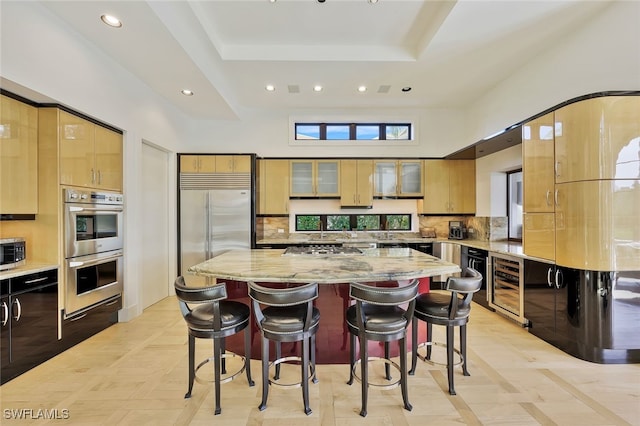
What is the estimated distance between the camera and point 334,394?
2215 mm

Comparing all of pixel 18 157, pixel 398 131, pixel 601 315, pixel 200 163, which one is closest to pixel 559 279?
pixel 601 315

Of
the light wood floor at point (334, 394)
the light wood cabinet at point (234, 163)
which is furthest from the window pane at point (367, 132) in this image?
the light wood floor at point (334, 394)

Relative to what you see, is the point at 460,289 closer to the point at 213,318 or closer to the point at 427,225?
the point at 213,318

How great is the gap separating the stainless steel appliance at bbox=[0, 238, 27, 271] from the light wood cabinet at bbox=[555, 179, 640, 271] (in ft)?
16.4

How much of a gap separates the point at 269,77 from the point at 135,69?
165 cm

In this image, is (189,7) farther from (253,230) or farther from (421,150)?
(421,150)

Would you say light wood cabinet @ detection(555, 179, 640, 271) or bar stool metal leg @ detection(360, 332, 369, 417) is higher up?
light wood cabinet @ detection(555, 179, 640, 271)

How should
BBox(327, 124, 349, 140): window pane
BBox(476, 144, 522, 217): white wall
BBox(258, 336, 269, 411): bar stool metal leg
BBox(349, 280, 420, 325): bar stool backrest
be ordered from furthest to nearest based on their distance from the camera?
BBox(327, 124, 349, 140): window pane → BBox(476, 144, 522, 217): white wall → BBox(258, 336, 269, 411): bar stool metal leg → BBox(349, 280, 420, 325): bar stool backrest

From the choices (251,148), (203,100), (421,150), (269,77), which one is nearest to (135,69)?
(203,100)

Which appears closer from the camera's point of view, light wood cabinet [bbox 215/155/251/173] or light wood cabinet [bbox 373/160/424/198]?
light wood cabinet [bbox 215/155/251/173]

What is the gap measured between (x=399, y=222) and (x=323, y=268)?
3.70m

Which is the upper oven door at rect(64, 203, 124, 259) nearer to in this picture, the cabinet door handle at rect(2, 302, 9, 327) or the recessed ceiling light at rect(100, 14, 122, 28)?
the cabinet door handle at rect(2, 302, 9, 327)

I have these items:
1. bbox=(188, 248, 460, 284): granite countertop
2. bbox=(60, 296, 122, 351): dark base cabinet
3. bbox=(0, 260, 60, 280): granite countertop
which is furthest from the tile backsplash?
bbox=(0, 260, 60, 280): granite countertop

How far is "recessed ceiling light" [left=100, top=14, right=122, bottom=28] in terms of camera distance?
254 centimetres
